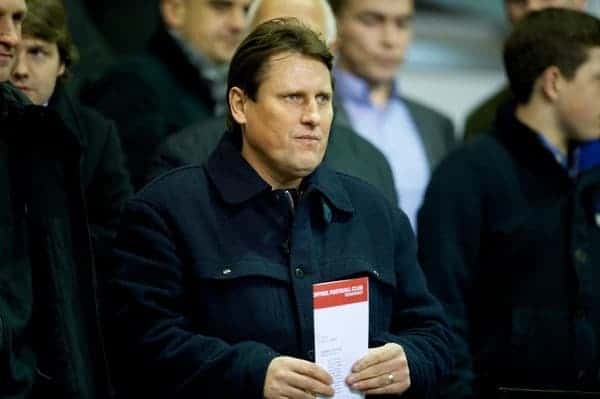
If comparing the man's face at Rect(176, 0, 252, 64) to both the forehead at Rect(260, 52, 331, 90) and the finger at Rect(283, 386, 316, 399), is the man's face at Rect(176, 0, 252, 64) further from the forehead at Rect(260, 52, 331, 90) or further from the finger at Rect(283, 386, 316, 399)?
the finger at Rect(283, 386, 316, 399)

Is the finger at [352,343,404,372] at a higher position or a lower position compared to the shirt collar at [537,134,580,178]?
lower

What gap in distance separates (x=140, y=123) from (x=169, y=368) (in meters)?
1.37

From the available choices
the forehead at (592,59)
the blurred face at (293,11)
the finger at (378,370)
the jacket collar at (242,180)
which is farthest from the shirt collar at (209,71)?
the finger at (378,370)

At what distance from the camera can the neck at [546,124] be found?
4.31 meters

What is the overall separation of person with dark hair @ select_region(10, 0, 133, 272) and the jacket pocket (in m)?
0.55

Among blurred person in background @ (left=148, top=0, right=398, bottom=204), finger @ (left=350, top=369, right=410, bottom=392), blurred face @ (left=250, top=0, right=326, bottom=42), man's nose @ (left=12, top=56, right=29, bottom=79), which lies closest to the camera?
finger @ (left=350, top=369, right=410, bottom=392)

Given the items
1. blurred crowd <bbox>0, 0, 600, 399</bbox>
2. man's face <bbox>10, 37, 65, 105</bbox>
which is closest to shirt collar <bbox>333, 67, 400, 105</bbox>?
blurred crowd <bbox>0, 0, 600, 399</bbox>

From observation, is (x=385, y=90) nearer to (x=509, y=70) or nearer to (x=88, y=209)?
(x=509, y=70)

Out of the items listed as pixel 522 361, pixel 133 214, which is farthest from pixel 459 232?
pixel 133 214

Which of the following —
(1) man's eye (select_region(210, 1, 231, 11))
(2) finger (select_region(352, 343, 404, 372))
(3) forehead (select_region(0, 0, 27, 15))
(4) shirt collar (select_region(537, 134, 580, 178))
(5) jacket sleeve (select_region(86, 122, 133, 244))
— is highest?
(1) man's eye (select_region(210, 1, 231, 11))

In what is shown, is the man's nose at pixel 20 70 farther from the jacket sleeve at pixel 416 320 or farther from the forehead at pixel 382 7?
the forehead at pixel 382 7

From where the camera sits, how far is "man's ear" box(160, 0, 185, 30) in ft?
16.0

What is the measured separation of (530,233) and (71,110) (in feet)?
4.61

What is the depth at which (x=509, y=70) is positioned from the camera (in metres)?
4.43
